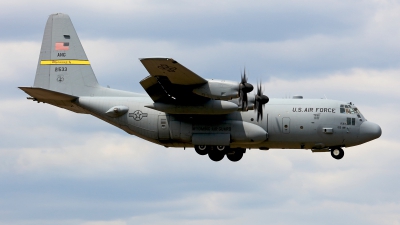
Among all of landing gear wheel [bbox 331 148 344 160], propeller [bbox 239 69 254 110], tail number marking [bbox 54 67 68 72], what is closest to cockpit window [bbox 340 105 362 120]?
landing gear wheel [bbox 331 148 344 160]

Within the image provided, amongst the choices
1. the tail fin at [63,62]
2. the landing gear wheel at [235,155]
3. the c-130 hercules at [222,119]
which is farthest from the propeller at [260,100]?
the tail fin at [63,62]

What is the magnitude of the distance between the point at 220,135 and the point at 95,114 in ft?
25.8

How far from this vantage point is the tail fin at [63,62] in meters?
48.1

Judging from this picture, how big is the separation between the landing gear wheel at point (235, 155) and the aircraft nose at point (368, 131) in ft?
24.8

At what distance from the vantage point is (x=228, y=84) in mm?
40969

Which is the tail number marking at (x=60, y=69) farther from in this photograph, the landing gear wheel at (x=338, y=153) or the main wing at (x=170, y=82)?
the landing gear wheel at (x=338, y=153)

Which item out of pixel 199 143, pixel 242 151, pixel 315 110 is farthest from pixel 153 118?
pixel 315 110

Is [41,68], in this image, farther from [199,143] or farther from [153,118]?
[199,143]

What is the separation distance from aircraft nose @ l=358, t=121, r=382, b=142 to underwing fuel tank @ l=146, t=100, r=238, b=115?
826 centimetres

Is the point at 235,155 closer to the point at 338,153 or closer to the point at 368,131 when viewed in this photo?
the point at 338,153

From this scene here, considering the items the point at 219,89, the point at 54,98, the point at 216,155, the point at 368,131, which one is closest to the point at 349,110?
the point at 368,131

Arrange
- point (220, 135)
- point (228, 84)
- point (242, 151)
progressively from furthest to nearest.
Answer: point (242, 151) < point (220, 135) < point (228, 84)

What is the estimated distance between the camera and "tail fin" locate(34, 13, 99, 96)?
4812 centimetres

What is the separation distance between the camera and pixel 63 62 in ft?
160
